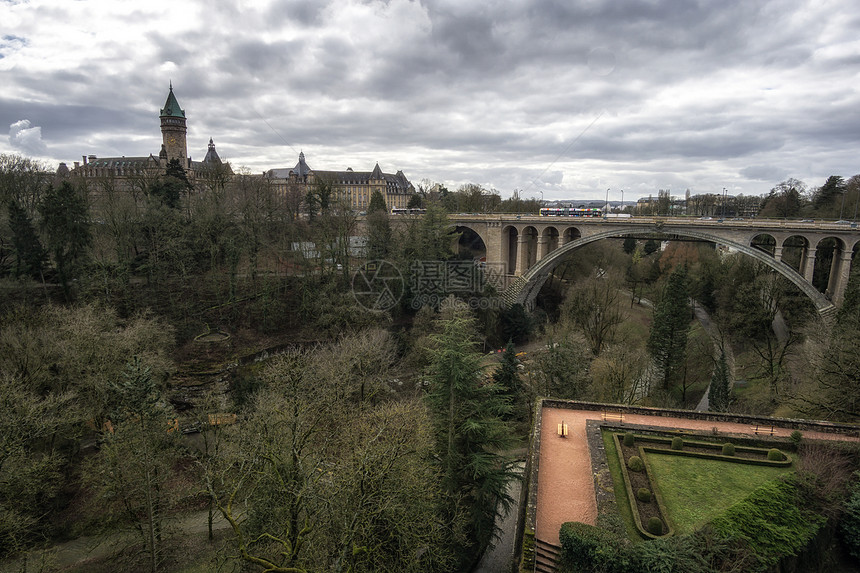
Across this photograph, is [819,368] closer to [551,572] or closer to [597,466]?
[597,466]

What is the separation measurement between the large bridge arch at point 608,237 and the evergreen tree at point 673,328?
7.97m

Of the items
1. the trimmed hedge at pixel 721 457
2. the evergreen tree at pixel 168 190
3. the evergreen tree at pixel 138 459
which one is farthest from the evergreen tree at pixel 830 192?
the evergreen tree at pixel 168 190

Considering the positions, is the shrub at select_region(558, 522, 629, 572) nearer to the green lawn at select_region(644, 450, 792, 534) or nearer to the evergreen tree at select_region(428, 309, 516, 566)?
the green lawn at select_region(644, 450, 792, 534)

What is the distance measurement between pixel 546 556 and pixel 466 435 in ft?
14.6

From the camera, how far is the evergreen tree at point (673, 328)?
26.4 metres

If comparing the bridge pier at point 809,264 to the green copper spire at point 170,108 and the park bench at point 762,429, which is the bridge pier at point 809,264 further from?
the green copper spire at point 170,108

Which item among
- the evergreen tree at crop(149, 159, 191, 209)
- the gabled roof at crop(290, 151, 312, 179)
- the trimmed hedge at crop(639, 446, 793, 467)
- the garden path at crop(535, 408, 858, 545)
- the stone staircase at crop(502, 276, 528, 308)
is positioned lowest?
the garden path at crop(535, 408, 858, 545)

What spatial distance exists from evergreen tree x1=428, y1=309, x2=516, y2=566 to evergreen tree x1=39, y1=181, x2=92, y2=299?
2553cm

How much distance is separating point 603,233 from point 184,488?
3353 cm

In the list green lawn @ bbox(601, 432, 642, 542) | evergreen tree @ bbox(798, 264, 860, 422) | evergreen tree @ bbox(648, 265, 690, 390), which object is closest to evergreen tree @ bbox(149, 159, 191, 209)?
green lawn @ bbox(601, 432, 642, 542)

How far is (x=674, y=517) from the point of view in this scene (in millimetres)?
11297

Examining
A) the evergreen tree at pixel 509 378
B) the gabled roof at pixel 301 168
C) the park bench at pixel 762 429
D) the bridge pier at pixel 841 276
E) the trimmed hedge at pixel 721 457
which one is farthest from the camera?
the gabled roof at pixel 301 168

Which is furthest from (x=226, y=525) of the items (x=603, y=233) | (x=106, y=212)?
(x=603, y=233)

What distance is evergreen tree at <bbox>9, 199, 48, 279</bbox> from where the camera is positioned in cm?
2622
